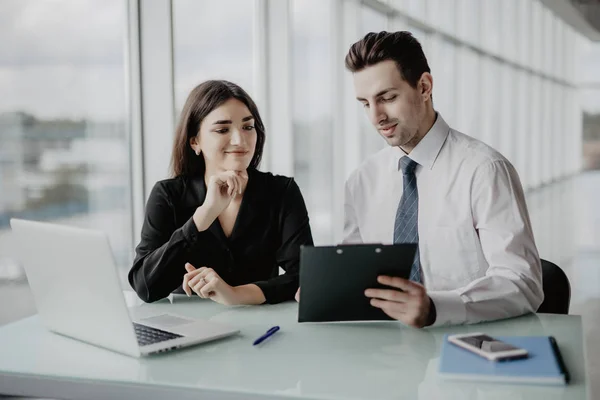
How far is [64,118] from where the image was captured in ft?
10.2

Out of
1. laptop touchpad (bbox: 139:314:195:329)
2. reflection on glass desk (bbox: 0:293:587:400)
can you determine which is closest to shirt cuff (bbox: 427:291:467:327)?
reflection on glass desk (bbox: 0:293:587:400)

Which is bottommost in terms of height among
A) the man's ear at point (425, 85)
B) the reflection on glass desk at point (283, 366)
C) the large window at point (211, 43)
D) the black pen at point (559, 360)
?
the reflection on glass desk at point (283, 366)

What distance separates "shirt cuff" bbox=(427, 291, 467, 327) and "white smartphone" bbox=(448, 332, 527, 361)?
0.20 m

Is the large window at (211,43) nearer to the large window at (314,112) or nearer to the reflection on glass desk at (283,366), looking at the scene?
the large window at (314,112)

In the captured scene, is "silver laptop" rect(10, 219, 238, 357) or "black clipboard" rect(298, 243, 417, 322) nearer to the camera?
"silver laptop" rect(10, 219, 238, 357)

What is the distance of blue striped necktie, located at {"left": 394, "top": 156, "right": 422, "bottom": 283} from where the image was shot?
2.39 m

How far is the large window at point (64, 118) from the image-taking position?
2799 millimetres

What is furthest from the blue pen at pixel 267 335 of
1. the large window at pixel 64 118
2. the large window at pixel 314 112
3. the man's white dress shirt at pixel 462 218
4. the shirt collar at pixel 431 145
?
the large window at pixel 314 112

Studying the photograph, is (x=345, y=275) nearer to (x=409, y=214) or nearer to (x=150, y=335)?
(x=150, y=335)

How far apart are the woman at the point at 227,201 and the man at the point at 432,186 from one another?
0.32 metres

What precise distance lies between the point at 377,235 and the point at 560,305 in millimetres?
640

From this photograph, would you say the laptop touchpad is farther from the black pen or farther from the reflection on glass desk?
the black pen

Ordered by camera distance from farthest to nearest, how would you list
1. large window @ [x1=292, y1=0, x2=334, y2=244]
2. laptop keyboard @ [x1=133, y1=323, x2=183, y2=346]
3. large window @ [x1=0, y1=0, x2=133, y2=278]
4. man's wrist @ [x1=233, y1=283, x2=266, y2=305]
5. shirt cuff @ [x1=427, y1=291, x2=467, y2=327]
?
large window @ [x1=292, y1=0, x2=334, y2=244]
large window @ [x1=0, y1=0, x2=133, y2=278]
man's wrist @ [x1=233, y1=283, x2=266, y2=305]
shirt cuff @ [x1=427, y1=291, x2=467, y2=327]
laptop keyboard @ [x1=133, y1=323, x2=183, y2=346]

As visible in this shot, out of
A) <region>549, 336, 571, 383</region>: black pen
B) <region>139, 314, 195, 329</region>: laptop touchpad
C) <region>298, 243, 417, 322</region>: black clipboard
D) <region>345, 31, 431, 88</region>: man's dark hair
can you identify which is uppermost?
<region>345, 31, 431, 88</region>: man's dark hair
